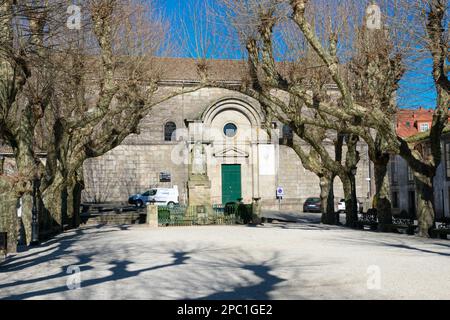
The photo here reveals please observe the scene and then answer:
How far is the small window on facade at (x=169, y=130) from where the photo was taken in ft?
125

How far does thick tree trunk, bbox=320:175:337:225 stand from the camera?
22125mm

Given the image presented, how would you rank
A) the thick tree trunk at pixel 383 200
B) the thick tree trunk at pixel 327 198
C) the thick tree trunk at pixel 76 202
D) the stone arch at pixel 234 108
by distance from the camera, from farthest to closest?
the stone arch at pixel 234 108 → the thick tree trunk at pixel 76 202 → the thick tree trunk at pixel 327 198 → the thick tree trunk at pixel 383 200

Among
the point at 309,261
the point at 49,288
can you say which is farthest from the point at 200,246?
the point at 49,288

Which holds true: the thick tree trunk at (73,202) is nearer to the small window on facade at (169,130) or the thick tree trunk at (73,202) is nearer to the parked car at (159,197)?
the parked car at (159,197)

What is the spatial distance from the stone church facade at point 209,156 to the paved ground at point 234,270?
22.3 metres

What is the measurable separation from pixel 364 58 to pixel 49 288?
46.5ft

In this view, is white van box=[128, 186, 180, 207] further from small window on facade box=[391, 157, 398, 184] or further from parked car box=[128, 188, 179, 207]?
small window on facade box=[391, 157, 398, 184]

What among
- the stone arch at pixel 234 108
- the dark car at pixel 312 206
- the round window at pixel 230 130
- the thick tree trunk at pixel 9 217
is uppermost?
the stone arch at pixel 234 108

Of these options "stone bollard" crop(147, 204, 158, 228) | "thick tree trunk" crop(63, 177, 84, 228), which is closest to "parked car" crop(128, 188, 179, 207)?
"thick tree trunk" crop(63, 177, 84, 228)

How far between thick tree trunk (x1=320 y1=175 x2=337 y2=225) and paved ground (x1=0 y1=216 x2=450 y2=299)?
26.6 feet

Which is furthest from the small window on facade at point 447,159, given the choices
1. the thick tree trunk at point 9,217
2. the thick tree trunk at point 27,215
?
the thick tree trunk at point 9,217

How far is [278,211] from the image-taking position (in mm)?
35219
